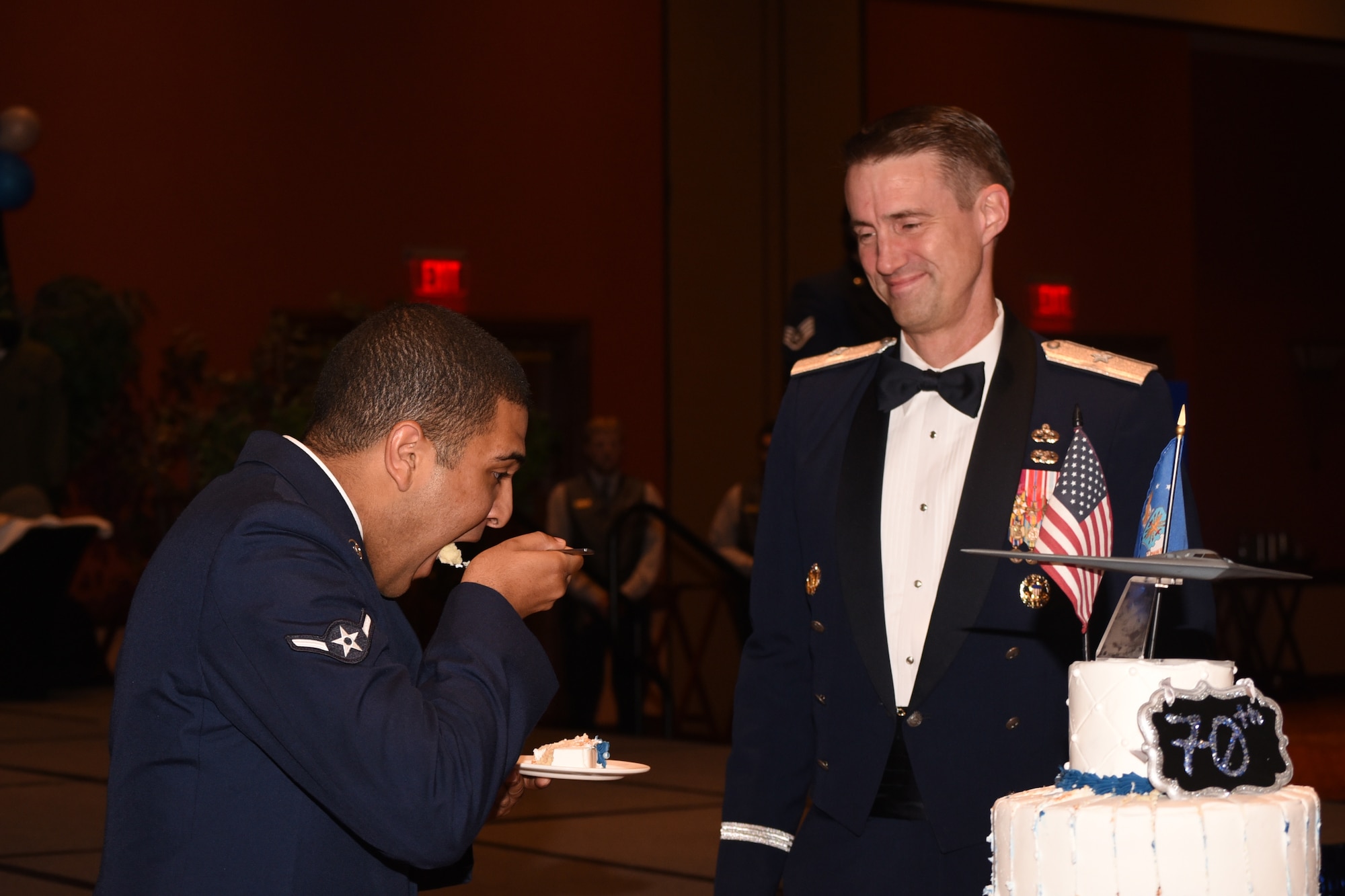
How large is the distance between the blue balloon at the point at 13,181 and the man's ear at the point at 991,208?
7962mm

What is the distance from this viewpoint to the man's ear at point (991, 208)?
7.43 ft

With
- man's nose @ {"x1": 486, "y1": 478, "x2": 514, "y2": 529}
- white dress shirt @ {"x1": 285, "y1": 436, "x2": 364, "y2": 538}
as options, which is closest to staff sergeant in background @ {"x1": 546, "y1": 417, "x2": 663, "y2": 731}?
man's nose @ {"x1": 486, "y1": 478, "x2": 514, "y2": 529}

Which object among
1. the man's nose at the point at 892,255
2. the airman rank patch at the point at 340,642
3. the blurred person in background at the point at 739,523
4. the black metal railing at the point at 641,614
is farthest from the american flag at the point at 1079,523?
the blurred person in background at the point at 739,523

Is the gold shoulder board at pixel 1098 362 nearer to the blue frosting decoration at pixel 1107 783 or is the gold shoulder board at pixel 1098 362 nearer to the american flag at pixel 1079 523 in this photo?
the american flag at pixel 1079 523

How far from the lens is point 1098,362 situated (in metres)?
2.25

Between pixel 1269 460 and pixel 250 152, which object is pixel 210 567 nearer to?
pixel 250 152

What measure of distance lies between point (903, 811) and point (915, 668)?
0.20 m

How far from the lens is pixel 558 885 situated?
4445mm

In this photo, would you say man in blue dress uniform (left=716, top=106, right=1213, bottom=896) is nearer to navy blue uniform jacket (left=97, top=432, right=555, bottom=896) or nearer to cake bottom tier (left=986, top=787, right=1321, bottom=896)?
cake bottom tier (left=986, top=787, right=1321, bottom=896)

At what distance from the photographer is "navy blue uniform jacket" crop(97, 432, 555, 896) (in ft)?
4.89

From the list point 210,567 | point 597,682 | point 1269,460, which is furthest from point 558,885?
point 1269,460

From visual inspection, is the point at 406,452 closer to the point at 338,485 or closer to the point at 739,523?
the point at 338,485

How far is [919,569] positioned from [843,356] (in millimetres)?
439

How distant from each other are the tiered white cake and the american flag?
39 centimetres
